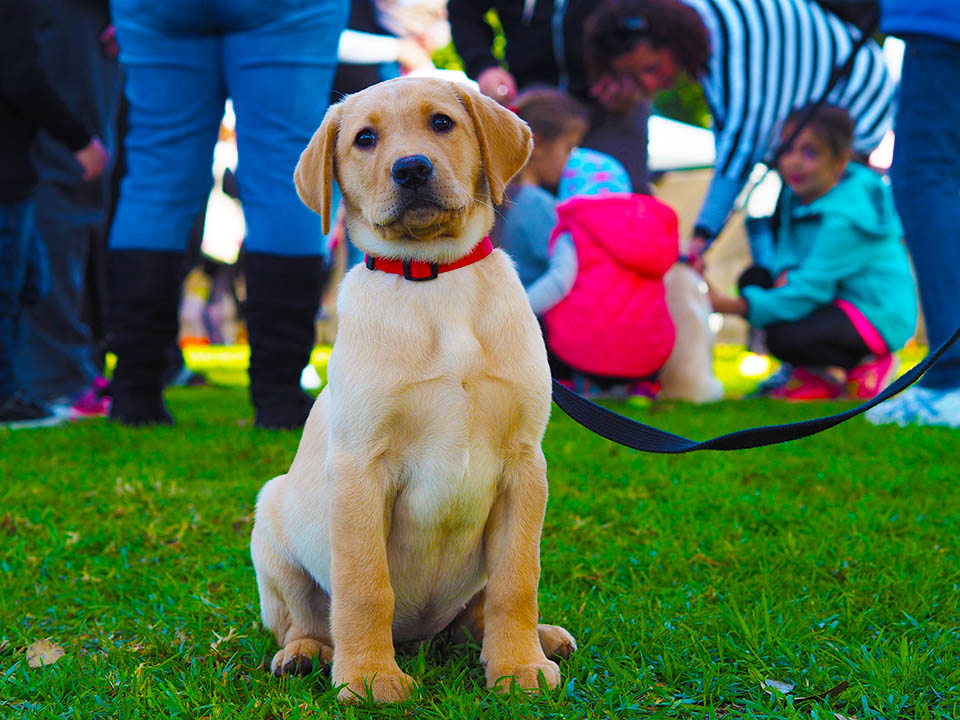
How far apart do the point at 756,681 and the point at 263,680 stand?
0.93m

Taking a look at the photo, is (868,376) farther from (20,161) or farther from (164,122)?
(20,161)

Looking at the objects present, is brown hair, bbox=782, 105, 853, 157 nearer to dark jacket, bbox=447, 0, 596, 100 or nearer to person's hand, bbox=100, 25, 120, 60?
dark jacket, bbox=447, 0, 596, 100

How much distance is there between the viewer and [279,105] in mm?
3924

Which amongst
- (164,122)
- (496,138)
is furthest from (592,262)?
(496,138)

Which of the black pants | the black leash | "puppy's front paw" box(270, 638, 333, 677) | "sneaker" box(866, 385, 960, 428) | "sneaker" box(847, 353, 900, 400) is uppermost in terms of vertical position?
the black leash

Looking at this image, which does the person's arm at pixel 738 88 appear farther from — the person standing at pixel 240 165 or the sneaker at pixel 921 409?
the person standing at pixel 240 165

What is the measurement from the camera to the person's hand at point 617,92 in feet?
19.1

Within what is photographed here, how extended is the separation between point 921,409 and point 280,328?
10.2 feet

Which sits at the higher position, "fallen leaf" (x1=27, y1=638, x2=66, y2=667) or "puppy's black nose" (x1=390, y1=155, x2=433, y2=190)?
"puppy's black nose" (x1=390, y1=155, x2=433, y2=190)

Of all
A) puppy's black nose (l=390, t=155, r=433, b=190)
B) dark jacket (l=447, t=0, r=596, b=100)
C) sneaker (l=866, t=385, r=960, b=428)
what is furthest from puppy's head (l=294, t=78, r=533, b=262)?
dark jacket (l=447, t=0, r=596, b=100)

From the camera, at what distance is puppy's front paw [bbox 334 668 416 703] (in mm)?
1606

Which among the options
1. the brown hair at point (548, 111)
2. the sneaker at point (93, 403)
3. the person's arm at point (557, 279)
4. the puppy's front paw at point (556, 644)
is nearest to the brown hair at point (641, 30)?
the brown hair at point (548, 111)

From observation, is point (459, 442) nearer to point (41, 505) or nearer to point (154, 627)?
point (154, 627)

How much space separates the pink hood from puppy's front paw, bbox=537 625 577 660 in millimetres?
3619
